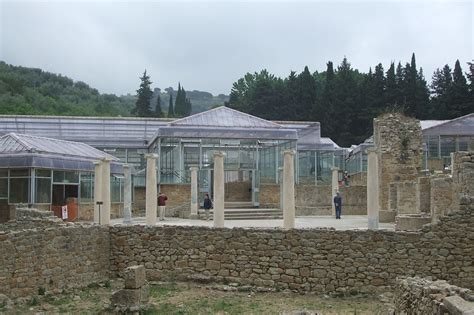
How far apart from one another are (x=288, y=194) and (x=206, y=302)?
6624 millimetres

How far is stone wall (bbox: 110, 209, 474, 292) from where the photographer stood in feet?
52.9

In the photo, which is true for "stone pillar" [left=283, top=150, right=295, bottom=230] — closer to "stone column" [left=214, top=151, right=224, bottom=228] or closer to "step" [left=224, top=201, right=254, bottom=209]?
"stone column" [left=214, top=151, right=224, bottom=228]

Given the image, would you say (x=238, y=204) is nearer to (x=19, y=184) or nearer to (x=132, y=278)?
(x=19, y=184)

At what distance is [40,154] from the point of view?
93.8 feet

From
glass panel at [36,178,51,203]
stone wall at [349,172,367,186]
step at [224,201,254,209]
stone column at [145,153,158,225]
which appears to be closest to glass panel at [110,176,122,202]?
step at [224,201,254,209]

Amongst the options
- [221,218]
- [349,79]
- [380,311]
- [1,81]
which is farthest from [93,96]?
[380,311]

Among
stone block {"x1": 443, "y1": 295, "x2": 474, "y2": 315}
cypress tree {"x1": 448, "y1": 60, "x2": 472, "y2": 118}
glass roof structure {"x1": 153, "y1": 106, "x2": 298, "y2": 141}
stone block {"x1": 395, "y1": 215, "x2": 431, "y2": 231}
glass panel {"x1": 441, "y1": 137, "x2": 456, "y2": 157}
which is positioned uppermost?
cypress tree {"x1": 448, "y1": 60, "x2": 472, "y2": 118}

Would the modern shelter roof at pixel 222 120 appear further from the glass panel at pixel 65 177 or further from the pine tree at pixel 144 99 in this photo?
the pine tree at pixel 144 99

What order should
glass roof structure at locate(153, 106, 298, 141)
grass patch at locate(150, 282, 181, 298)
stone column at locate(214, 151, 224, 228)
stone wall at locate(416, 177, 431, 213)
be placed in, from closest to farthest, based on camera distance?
grass patch at locate(150, 282, 181, 298)
stone column at locate(214, 151, 224, 228)
stone wall at locate(416, 177, 431, 213)
glass roof structure at locate(153, 106, 298, 141)

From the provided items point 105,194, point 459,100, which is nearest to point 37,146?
point 105,194

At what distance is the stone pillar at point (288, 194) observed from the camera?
20.4m

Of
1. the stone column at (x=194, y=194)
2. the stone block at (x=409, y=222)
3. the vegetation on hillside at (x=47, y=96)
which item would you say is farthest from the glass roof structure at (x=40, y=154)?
the vegetation on hillside at (x=47, y=96)

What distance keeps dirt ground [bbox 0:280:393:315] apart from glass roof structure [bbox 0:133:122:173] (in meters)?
12.6

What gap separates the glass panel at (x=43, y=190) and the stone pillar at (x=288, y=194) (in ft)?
43.6
